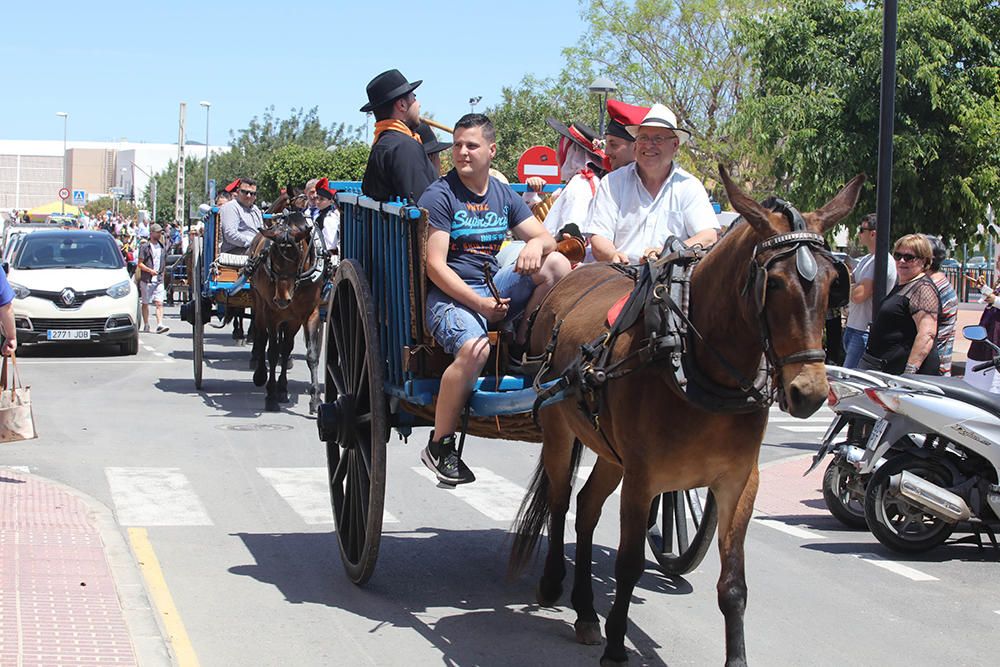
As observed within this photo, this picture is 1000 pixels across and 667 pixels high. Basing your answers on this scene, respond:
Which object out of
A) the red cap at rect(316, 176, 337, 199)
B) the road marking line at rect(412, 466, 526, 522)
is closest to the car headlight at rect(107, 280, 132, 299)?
the red cap at rect(316, 176, 337, 199)

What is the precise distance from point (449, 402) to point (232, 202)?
11.9m

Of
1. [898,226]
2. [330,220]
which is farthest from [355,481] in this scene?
[898,226]

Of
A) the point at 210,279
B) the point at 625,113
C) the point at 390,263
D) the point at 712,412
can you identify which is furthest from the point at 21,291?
the point at 712,412

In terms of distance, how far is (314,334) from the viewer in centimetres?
1451

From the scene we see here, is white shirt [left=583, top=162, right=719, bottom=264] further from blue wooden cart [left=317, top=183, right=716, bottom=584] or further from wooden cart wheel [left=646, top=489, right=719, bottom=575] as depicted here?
wooden cart wheel [left=646, top=489, right=719, bottom=575]

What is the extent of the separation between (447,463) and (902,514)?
3.58 metres

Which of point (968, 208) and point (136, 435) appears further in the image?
point (968, 208)

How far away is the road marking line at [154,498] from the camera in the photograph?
8523 mm

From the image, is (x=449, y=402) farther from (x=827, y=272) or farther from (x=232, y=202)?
(x=232, y=202)

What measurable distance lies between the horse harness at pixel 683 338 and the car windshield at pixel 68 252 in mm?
16193

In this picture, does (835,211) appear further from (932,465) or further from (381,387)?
(932,465)

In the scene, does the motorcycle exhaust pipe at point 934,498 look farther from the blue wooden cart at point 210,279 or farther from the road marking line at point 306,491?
the blue wooden cart at point 210,279

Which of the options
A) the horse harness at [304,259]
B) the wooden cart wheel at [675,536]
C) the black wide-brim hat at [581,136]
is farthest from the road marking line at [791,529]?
the horse harness at [304,259]

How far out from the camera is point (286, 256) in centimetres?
1428
